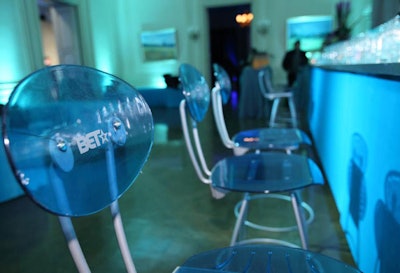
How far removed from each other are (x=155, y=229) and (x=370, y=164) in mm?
1146

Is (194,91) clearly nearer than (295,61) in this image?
Yes

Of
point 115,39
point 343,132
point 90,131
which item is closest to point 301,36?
point 115,39

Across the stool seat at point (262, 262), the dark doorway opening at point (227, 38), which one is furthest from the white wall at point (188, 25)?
the stool seat at point (262, 262)

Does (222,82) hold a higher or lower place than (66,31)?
lower

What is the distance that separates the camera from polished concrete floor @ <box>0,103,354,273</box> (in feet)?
4.68

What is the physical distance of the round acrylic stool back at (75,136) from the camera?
15.7 inches

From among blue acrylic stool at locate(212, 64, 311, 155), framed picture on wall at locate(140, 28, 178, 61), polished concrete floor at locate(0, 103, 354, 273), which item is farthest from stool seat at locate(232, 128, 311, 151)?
framed picture on wall at locate(140, 28, 178, 61)

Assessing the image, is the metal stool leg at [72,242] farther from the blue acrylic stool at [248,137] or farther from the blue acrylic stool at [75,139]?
the blue acrylic stool at [248,137]

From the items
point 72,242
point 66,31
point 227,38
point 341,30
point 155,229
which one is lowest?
point 155,229

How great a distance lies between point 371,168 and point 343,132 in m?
0.58

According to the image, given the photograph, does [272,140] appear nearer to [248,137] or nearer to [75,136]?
[248,137]

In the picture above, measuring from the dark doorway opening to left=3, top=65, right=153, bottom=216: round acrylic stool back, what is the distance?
10303 millimetres

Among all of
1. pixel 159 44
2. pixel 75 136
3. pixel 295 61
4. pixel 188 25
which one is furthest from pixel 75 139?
pixel 159 44

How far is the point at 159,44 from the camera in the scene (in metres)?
8.42
